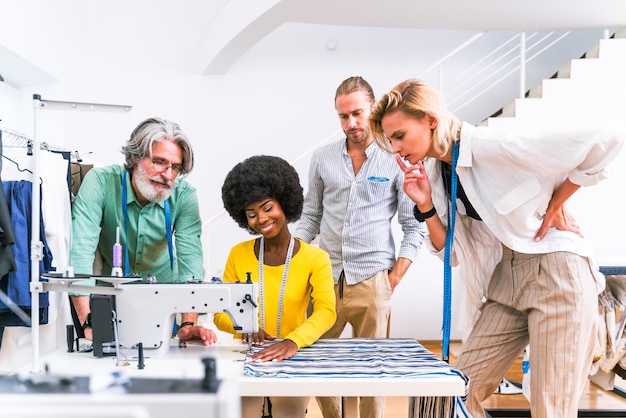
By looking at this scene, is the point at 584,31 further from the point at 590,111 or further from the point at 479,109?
the point at 590,111

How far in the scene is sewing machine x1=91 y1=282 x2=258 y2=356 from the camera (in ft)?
5.64

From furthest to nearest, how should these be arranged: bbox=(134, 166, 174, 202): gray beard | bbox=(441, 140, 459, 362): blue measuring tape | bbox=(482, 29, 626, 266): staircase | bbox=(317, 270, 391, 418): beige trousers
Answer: bbox=(482, 29, 626, 266): staircase, bbox=(317, 270, 391, 418): beige trousers, bbox=(134, 166, 174, 202): gray beard, bbox=(441, 140, 459, 362): blue measuring tape

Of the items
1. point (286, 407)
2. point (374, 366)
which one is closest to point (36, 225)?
point (286, 407)

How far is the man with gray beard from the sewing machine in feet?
0.75

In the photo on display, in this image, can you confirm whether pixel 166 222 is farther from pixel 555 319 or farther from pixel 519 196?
pixel 555 319

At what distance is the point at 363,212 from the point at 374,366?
3.29ft

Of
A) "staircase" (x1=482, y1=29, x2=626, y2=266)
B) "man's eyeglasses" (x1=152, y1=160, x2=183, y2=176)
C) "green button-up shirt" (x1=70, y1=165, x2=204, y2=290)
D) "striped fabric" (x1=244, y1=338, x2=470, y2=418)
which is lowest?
"striped fabric" (x1=244, y1=338, x2=470, y2=418)

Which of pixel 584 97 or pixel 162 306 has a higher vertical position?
pixel 584 97

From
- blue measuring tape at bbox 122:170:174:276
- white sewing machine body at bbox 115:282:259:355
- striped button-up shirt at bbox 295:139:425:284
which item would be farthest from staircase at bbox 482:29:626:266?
white sewing machine body at bbox 115:282:259:355

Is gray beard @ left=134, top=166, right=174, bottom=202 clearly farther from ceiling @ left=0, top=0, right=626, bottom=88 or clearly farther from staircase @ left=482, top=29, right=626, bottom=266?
staircase @ left=482, top=29, right=626, bottom=266

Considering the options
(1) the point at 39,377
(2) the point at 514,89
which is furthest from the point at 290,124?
(1) the point at 39,377

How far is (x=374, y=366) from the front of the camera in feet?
5.07

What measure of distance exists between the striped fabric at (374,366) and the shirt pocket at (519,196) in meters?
0.48

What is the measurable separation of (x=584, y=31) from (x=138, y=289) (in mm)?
5693
